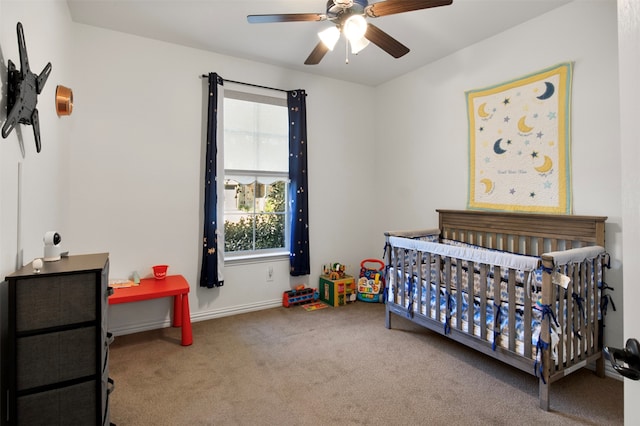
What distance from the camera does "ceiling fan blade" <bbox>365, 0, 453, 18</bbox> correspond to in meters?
1.70

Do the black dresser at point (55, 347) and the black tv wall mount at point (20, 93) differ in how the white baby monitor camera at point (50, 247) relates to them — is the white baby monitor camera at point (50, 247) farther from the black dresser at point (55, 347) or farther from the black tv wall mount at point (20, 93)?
the black tv wall mount at point (20, 93)

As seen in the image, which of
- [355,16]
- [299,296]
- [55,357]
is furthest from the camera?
[299,296]

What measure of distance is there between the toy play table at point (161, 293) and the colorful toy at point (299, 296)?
3.59ft

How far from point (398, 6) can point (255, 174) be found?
7.05 ft

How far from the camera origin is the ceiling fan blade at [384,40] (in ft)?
6.66

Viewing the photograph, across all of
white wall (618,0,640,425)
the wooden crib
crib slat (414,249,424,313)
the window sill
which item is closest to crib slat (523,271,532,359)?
the wooden crib

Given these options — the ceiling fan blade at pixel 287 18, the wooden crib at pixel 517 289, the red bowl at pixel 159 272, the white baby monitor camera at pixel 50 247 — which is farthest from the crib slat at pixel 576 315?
the red bowl at pixel 159 272

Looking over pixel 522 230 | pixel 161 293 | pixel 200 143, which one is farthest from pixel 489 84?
pixel 161 293

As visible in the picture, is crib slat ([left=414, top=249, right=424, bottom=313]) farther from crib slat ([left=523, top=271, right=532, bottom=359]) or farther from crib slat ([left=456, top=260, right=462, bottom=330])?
crib slat ([left=523, top=271, right=532, bottom=359])

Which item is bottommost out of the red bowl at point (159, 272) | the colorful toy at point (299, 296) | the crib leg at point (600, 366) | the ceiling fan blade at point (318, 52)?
the crib leg at point (600, 366)

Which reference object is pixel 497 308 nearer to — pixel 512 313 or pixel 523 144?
pixel 512 313

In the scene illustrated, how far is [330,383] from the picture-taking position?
209 cm

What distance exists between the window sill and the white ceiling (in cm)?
200

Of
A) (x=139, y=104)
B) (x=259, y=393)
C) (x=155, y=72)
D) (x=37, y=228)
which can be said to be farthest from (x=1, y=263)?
(x=155, y=72)
